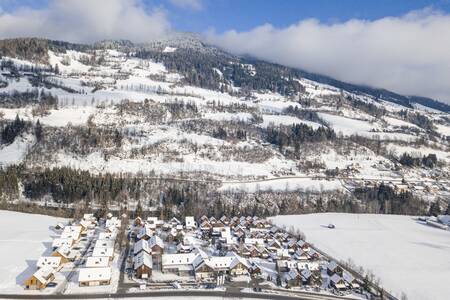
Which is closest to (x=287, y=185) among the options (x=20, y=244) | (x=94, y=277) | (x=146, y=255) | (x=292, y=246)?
(x=292, y=246)

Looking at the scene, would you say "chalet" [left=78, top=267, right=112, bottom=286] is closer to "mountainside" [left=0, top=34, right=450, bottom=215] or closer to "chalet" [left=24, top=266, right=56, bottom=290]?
"chalet" [left=24, top=266, right=56, bottom=290]

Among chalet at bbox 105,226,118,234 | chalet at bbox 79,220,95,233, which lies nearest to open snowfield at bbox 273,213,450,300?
chalet at bbox 105,226,118,234

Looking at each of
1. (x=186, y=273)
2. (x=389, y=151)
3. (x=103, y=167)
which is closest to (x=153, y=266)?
(x=186, y=273)

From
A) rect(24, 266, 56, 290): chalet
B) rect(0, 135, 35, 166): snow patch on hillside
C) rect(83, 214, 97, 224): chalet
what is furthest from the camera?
rect(0, 135, 35, 166): snow patch on hillside

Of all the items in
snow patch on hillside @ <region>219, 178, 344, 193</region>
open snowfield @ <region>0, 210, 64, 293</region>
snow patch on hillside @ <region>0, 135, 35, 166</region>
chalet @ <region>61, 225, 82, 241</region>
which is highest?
snow patch on hillside @ <region>0, 135, 35, 166</region>

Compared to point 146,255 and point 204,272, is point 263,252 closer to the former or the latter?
point 204,272

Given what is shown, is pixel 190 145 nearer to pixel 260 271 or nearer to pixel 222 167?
pixel 222 167

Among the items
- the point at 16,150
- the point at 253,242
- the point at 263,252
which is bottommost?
the point at 263,252
